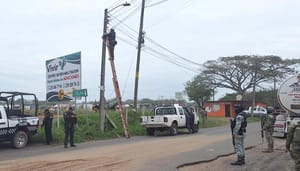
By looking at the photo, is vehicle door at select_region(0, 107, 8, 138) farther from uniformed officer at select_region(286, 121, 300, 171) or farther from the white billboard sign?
uniformed officer at select_region(286, 121, 300, 171)

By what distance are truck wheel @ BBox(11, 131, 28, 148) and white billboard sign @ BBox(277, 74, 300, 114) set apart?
33.9ft

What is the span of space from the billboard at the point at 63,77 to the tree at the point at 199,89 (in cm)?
3938

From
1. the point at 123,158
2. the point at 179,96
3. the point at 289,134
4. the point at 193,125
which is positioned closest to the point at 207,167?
the point at 123,158

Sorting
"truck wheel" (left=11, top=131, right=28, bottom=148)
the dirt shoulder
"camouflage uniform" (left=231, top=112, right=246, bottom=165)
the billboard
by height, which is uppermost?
the billboard

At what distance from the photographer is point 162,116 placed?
89.3 feet

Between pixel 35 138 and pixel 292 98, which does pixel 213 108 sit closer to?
pixel 35 138

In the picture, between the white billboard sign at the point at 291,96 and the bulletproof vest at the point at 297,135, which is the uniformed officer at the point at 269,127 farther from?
the bulletproof vest at the point at 297,135

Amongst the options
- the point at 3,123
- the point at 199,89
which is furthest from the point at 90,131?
the point at 199,89

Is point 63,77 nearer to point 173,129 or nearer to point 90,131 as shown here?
point 90,131

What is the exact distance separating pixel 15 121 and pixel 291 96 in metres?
10.7

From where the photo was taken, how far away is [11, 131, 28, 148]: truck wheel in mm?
18375

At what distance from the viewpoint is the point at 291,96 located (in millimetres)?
13844

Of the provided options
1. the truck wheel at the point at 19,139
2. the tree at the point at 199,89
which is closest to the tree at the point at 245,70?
the tree at the point at 199,89

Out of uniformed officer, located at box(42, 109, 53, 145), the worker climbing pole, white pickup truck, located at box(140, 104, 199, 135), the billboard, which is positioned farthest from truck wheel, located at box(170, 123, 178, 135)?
uniformed officer, located at box(42, 109, 53, 145)
